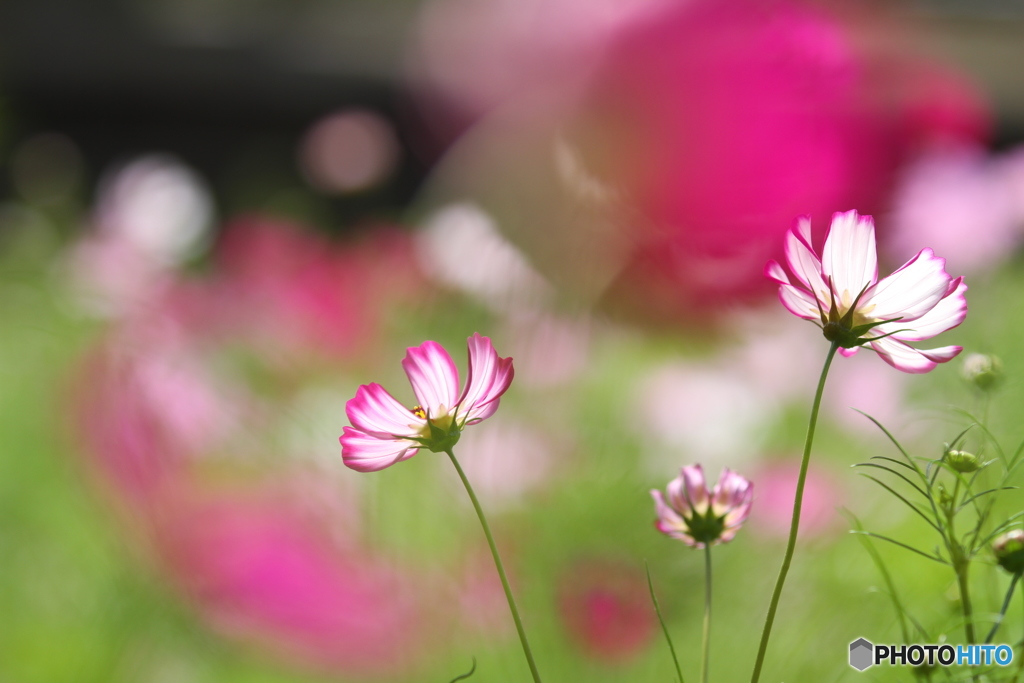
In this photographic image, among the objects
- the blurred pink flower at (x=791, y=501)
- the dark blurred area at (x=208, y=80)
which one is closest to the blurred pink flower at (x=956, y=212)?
the blurred pink flower at (x=791, y=501)

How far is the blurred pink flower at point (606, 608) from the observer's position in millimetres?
247

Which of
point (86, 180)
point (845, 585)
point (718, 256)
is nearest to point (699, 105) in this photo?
point (718, 256)

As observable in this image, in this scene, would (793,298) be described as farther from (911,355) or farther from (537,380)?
(537,380)

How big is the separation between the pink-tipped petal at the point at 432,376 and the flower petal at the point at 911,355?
0.05 m

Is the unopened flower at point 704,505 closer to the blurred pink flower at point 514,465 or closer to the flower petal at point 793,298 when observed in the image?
the flower petal at point 793,298

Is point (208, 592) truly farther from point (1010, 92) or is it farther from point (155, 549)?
point (1010, 92)

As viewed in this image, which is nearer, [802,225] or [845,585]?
[802,225]

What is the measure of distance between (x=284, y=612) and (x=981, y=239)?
33 cm

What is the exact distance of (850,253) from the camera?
11 centimetres

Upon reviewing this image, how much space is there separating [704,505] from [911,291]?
0.14ft

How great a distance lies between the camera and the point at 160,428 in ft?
1.01

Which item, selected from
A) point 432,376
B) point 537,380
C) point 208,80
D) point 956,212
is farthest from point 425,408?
point 208,80

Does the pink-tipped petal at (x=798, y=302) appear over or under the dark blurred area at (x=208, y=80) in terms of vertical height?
under

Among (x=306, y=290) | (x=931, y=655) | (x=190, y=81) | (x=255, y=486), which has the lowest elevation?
(x=931, y=655)
